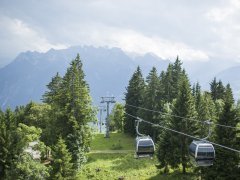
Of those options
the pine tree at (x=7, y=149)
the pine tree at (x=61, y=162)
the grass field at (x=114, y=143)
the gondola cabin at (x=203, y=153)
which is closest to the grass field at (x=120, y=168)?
the grass field at (x=114, y=143)

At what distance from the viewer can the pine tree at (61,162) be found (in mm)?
53219

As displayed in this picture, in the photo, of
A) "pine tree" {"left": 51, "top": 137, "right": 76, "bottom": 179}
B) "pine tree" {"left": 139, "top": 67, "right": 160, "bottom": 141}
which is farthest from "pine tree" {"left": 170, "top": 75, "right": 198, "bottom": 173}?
"pine tree" {"left": 139, "top": 67, "right": 160, "bottom": 141}

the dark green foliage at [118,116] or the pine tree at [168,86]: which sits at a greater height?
the pine tree at [168,86]

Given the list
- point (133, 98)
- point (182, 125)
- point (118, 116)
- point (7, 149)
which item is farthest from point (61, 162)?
point (118, 116)

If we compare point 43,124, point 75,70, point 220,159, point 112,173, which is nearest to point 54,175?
point 112,173

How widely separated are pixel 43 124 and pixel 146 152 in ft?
150

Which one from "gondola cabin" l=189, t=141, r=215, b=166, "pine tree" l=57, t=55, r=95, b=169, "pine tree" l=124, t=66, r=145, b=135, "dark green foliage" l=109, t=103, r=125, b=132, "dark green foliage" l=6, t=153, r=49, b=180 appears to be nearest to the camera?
"gondola cabin" l=189, t=141, r=215, b=166

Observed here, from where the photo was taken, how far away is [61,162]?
5341 centimetres

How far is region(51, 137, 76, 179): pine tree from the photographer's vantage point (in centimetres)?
5322

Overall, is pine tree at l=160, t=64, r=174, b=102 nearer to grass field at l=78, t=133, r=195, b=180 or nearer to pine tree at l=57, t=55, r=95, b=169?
grass field at l=78, t=133, r=195, b=180

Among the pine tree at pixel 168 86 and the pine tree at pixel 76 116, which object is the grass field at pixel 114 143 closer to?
the pine tree at pixel 168 86

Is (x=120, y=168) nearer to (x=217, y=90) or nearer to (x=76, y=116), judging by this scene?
(x=76, y=116)

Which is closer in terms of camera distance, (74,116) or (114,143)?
(74,116)

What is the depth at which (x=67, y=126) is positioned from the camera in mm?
58094
